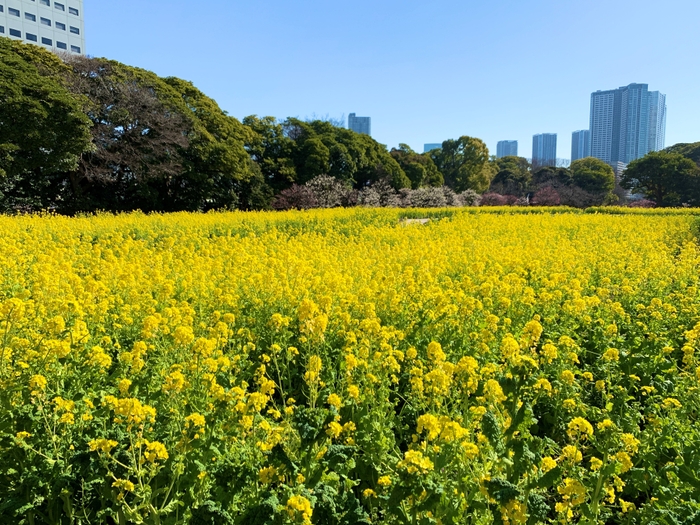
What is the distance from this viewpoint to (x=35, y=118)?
51.9 ft

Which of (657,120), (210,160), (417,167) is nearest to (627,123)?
(657,120)

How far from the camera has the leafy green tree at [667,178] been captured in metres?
37.7

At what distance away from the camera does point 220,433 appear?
2.26 metres

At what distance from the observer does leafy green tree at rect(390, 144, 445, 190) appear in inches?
1487

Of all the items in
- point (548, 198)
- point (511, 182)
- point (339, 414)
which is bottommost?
point (339, 414)

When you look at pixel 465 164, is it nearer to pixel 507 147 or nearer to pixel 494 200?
pixel 494 200

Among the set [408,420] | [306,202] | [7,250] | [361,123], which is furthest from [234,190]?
[361,123]

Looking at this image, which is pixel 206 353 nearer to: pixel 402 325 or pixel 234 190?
pixel 402 325

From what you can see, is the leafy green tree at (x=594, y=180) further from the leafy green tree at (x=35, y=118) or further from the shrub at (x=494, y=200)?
the leafy green tree at (x=35, y=118)

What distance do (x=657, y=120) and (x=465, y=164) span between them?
278 feet

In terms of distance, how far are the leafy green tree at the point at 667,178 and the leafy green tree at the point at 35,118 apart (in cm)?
4163

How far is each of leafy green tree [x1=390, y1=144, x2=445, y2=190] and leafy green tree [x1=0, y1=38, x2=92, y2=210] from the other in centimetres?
2517

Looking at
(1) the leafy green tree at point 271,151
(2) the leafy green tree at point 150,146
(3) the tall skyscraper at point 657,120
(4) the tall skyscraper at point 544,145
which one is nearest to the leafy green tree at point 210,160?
(2) the leafy green tree at point 150,146

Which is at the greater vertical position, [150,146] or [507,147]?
[507,147]
